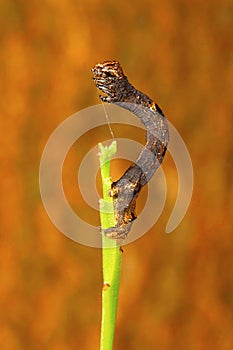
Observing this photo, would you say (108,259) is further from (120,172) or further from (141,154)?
(120,172)

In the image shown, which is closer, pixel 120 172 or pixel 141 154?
pixel 141 154

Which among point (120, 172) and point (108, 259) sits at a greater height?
point (120, 172)

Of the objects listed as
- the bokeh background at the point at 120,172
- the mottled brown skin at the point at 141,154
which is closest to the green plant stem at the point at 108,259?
the mottled brown skin at the point at 141,154

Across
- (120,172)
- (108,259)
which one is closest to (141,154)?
(108,259)

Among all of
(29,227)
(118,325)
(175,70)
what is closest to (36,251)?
(29,227)
